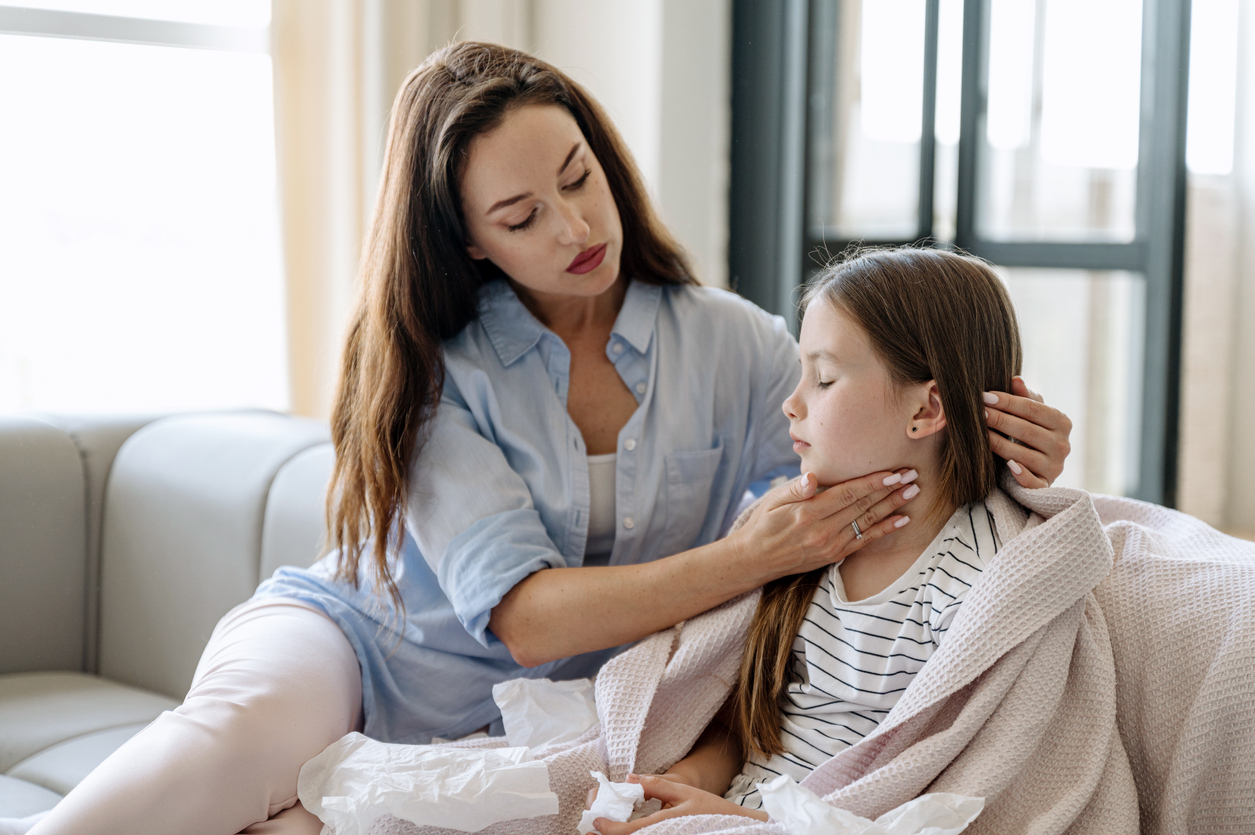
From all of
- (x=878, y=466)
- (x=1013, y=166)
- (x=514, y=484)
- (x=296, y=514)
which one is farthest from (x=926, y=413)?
(x=1013, y=166)

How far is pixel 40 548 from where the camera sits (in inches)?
72.7

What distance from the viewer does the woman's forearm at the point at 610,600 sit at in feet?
3.85

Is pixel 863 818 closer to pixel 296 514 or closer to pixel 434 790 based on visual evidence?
pixel 434 790

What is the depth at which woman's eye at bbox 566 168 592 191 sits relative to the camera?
1.34m

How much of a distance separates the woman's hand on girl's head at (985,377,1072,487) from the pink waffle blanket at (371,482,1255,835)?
3cm

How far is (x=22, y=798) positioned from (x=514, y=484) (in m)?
0.81

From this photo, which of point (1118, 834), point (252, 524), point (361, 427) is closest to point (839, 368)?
point (1118, 834)

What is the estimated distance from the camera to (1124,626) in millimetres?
1034

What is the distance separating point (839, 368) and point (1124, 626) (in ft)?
1.26

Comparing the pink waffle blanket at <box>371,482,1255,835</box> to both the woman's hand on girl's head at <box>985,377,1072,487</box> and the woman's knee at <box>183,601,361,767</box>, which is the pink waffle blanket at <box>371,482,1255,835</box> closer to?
the woman's hand on girl's head at <box>985,377,1072,487</box>

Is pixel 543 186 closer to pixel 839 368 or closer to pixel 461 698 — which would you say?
pixel 839 368

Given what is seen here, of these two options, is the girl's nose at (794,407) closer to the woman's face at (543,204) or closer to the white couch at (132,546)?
the woman's face at (543,204)

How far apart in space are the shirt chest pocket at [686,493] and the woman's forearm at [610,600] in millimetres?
198

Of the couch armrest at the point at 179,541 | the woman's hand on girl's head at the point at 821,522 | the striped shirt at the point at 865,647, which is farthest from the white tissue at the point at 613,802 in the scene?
the couch armrest at the point at 179,541
